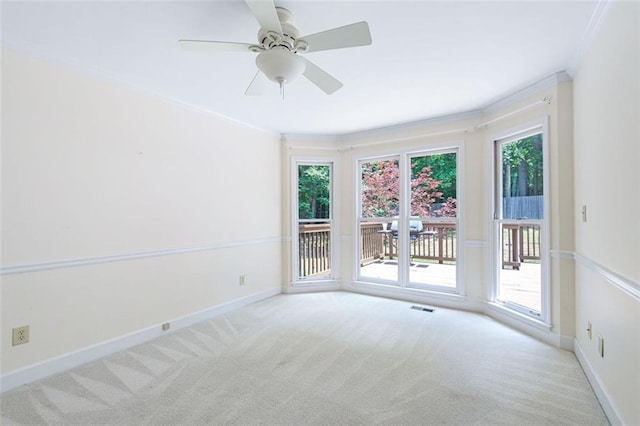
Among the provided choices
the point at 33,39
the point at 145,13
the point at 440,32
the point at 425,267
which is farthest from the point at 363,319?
the point at 33,39

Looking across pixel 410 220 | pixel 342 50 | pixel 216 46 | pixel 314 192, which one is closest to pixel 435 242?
pixel 410 220

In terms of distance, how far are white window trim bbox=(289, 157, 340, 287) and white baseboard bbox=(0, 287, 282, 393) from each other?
1.28m

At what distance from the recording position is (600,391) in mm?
2047

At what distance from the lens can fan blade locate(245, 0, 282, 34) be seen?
149 centimetres

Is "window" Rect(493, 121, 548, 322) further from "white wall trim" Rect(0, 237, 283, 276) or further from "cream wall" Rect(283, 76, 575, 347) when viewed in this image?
"white wall trim" Rect(0, 237, 283, 276)

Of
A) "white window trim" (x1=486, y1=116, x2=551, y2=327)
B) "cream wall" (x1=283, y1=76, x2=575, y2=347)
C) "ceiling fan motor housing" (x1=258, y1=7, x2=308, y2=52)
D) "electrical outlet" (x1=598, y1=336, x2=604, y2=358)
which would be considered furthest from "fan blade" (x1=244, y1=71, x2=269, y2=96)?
"electrical outlet" (x1=598, y1=336, x2=604, y2=358)

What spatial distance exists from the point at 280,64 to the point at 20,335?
8.66ft

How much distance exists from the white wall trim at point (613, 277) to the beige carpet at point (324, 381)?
2.71 feet

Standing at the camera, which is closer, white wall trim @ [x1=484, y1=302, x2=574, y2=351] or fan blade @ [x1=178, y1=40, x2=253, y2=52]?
fan blade @ [x1=178, y1=40, x2=253, y2=52]

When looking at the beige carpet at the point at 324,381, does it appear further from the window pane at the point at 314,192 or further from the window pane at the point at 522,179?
the window pane at the point at 314,192

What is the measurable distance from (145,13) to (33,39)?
960 mm

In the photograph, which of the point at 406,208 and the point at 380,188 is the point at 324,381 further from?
the point at 380,188

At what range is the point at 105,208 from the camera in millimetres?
2775

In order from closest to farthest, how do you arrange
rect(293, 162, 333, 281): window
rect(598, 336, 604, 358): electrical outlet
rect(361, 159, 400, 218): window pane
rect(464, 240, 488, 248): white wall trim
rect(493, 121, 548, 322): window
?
rect(598, 336, 604, 358): electrical outlet
rect(493, 121, 548, 322): window
rect(464, 240, 488, 248): white wall trim
rect(361, 159, 400, 218): window pane
rect(293, 162, 333, 281): window
